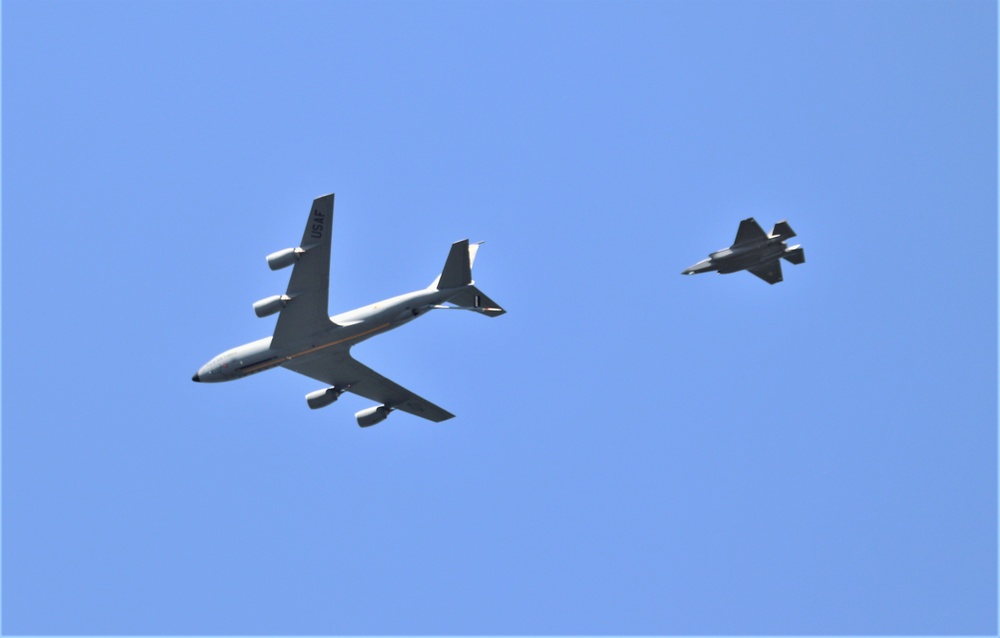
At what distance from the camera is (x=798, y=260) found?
2667 inches

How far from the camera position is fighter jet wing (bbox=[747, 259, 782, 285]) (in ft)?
226

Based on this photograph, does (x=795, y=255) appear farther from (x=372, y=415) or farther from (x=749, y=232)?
(x=372, y=415)

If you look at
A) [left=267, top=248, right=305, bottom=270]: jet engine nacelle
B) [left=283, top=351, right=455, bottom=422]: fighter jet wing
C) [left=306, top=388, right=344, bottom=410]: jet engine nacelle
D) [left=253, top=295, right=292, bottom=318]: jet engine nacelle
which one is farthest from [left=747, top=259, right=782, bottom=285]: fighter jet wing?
[left=253, top=295, right=292, bottom=318]: jet engine nacelle

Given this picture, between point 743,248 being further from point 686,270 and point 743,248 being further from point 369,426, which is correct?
point 369,426

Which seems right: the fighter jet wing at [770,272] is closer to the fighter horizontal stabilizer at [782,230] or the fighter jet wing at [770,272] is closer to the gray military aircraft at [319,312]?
the fighter horizontal stabilizer at [782,230]

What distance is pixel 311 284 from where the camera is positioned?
61656mm

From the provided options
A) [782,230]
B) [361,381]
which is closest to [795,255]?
[782,230]

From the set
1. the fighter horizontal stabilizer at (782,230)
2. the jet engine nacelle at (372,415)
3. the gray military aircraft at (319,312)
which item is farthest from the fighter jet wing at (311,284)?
the fighter horizontal stabilizer at (782,230)

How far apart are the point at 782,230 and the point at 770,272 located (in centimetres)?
414

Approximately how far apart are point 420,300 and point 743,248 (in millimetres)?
16856

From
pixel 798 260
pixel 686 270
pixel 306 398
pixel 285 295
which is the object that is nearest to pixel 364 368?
pixel 306 398

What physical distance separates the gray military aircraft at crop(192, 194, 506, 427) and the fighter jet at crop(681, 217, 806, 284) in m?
11.7

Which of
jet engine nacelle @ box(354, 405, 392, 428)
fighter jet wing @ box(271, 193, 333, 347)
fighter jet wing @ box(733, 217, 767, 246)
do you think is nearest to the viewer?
fighter jet wing @ box(271, 193, 333, 347)

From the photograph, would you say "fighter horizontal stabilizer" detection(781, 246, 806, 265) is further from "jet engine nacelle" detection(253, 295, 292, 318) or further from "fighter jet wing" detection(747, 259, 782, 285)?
"jet engine nacelle" detection(253, 295, 292, 318)
